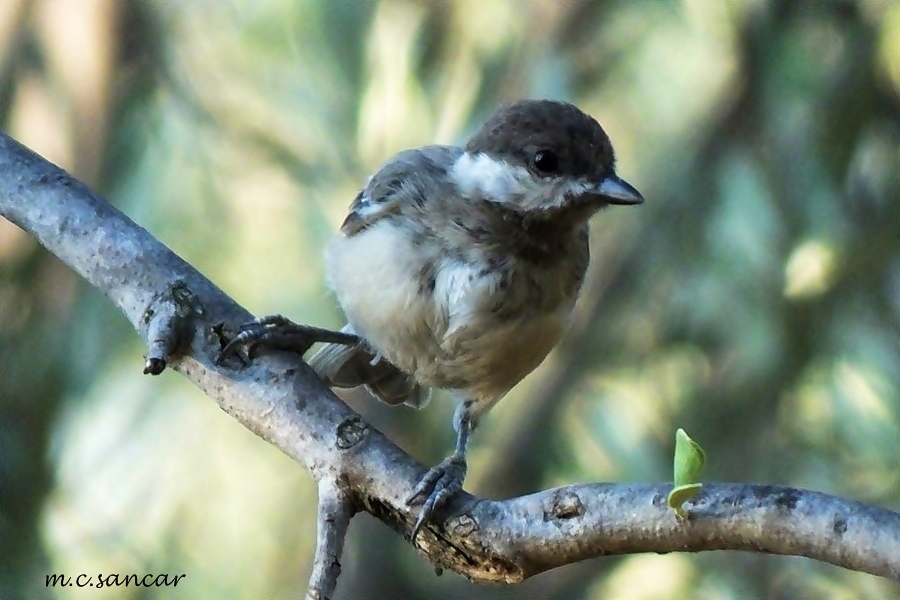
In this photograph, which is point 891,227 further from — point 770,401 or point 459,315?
point 459,315

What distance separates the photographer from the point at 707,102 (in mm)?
1197

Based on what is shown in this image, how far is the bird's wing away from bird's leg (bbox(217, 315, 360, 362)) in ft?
0.42

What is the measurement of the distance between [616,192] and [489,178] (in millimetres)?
126

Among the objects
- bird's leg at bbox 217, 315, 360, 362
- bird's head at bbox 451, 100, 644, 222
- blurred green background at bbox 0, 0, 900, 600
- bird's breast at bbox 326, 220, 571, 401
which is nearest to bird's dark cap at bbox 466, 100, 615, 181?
bird's head at bbox 451, 100, 644, 222

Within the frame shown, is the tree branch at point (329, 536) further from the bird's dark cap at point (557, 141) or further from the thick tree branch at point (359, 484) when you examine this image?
the bird's dark cap at point (557, 141)

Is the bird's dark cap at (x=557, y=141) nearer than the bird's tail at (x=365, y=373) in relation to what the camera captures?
Yes

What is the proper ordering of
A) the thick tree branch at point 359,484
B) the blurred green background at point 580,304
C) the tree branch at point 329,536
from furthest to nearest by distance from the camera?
the blurred green background at point 580,304 → the tree branch at point 329,536 → the thick tree branch at point 359,484

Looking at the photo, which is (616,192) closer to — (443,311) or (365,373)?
(443,311)

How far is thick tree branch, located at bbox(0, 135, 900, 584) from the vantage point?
0.48m

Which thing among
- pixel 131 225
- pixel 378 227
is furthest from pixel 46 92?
pixel 378 227

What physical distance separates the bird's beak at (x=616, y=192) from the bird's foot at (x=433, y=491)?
0.92 ft

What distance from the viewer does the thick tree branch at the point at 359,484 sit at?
479mm

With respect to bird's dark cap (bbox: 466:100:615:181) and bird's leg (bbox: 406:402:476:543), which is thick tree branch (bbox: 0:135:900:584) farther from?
bird's dark cap (bbox: 466:100:615:181)

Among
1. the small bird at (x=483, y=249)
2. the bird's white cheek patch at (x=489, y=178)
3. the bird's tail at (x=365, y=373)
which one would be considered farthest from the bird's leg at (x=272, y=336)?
the bird's white cheek patch at (x=489, y=178)
